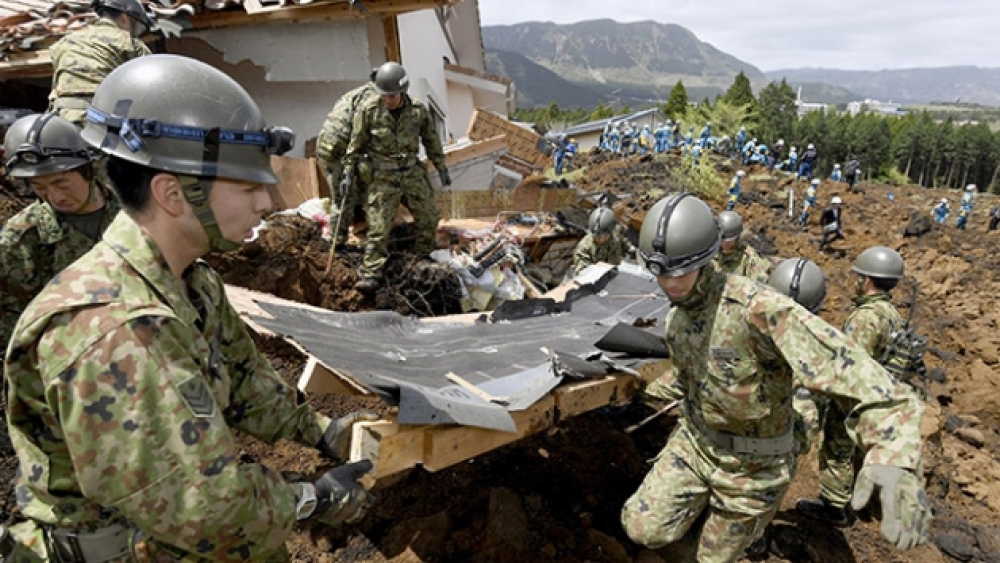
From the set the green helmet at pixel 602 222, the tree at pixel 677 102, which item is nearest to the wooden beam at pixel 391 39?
the green helmet at pixel 602 222

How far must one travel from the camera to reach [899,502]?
2033mm

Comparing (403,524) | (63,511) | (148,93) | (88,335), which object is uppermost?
(148,93)

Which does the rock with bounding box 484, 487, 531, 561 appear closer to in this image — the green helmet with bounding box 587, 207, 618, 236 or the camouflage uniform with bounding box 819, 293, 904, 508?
the camouflage uniform with bounding box 819, 293, 904, 508

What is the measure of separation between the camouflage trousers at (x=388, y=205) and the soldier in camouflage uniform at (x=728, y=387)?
3.67 meters

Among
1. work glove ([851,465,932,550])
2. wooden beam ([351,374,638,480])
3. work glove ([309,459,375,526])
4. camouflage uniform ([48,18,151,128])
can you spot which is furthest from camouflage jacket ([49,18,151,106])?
work glove ([851,465,932,550])

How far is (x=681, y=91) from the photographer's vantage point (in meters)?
41.6

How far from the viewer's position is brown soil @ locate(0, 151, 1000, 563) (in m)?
3.46

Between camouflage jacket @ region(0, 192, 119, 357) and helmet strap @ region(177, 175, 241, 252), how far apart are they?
265 cm

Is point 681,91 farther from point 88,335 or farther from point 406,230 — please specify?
point 88,335

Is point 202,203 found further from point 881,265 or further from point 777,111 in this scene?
point 777,111

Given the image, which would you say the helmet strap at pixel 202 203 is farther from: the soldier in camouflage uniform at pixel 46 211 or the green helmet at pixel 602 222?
the green helmet at pixel 602 222

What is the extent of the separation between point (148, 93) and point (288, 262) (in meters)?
4.56

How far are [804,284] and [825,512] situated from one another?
177 cm

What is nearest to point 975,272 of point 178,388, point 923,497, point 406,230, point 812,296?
point 812,296
